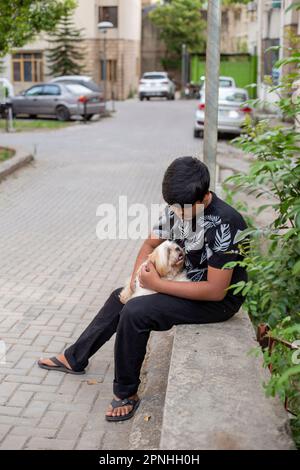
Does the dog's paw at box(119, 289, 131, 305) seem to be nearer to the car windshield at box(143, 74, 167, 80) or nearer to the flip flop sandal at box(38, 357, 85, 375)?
the flip flop sandal at box(38, 357, 85, 375)

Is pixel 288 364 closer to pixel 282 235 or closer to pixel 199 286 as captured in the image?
pixel 282 235

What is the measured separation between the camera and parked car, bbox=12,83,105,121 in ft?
80.7

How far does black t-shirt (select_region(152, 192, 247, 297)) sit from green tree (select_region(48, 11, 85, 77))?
39.0 m

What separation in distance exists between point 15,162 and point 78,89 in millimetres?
12248

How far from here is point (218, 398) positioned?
9.97ft

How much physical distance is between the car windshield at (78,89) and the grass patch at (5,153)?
30.5 feet

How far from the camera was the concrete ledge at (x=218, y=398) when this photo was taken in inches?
106

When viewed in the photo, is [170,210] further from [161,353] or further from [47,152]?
[47,152]

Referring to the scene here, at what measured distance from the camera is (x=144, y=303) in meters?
3.84

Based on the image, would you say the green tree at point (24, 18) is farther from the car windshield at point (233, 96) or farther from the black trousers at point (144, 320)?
the black trousers at point (144, 320)

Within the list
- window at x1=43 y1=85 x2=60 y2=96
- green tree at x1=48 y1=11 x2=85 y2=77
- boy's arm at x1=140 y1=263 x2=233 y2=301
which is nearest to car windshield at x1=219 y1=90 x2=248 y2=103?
window at x1=43 y1=85 x2=60 y2=96

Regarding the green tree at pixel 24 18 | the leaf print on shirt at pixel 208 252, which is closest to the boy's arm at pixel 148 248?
the leaf print on shirt at pixel 208 252
